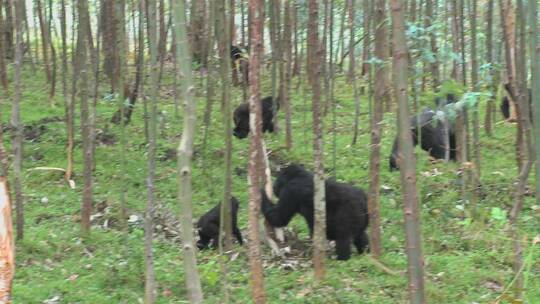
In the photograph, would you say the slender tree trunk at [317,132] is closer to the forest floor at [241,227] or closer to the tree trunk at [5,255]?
the forest floor at [241,227]

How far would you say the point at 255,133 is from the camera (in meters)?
5.60

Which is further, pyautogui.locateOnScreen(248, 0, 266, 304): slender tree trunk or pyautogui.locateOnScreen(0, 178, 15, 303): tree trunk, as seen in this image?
pyautogui.locateOnScreen(248, 0, 266, 304): slender tree trunk

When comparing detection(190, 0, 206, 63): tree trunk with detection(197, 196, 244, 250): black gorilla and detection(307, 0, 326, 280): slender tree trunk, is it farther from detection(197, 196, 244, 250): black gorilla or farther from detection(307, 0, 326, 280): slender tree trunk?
detection(307, 0, 326, 280): slender tree trunk

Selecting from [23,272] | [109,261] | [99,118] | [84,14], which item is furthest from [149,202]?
[99,118]

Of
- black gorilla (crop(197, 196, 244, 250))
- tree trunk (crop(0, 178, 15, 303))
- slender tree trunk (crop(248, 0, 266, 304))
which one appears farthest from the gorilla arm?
tree trunk (crop(0, 178, 15, 303))

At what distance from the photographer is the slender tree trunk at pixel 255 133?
5453 millimetres

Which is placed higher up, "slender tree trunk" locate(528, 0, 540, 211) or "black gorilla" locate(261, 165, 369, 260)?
"slender tree trunk" locate(528, 0, 540, 211)

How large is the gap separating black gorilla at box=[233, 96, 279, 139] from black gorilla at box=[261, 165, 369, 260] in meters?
4.44

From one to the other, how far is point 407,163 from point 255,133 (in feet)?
5.25

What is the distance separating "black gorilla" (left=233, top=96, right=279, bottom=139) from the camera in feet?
42.7

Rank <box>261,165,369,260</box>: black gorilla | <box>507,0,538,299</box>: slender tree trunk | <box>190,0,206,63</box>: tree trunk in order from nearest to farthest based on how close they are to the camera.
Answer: <box>507,0,538,299</box>: slender tree trunk < <box>261,165,369,260</box>: black gorilla < <box>190,0,206,63</box>: tree trunk

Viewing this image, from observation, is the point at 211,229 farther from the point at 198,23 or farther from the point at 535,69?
Answer: the point at 198,23

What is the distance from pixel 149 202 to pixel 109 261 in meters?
1.60

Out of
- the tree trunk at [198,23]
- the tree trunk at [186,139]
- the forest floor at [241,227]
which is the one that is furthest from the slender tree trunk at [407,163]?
the tree trunk at [198,23]
